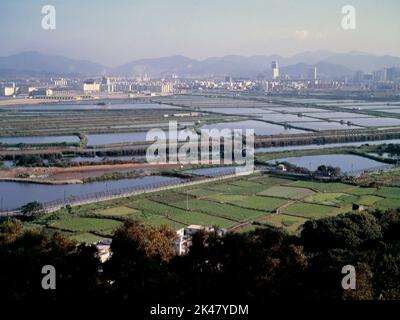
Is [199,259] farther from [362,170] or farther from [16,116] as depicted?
[16,116]

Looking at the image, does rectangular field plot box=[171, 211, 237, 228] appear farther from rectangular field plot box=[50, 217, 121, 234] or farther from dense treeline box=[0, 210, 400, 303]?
dense treeline box=[0, 210, 400, 303]

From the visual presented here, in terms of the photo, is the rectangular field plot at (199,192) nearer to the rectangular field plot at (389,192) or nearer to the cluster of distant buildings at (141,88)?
the rectangular field plot at (389,192)

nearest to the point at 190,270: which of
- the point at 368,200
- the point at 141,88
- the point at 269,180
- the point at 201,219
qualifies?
the point at 201,219

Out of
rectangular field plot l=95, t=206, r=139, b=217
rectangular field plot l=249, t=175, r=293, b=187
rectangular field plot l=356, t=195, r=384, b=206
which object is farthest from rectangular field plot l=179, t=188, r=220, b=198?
rectangular field plot l=356, t=195, r=384, b=206

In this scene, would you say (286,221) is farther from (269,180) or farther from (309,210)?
(269,180)
